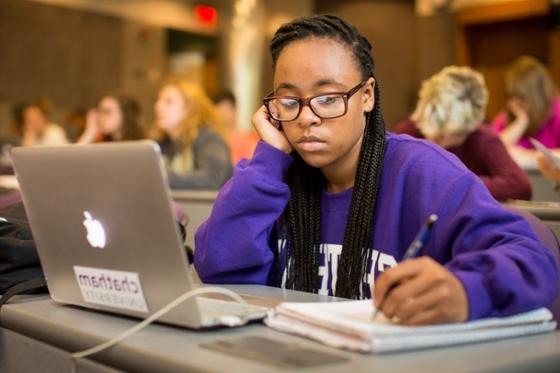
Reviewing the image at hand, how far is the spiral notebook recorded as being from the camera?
86 centimetres

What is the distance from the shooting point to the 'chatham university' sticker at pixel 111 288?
1.03 meters

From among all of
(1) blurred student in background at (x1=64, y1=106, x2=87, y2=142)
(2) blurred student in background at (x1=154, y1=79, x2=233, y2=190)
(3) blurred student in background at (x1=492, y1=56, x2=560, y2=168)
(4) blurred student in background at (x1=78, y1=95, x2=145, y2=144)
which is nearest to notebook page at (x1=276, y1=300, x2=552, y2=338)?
(2) blurred student in background at (x1=154, y1=79, x2=233, y2=190)

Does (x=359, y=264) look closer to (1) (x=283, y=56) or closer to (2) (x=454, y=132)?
(1) (x=283, y=56)

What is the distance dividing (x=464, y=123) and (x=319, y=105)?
2.06 m

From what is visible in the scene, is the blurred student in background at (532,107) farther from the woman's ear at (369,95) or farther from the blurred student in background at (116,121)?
the woman's ear at (369,95)

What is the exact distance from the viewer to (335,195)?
1510mm

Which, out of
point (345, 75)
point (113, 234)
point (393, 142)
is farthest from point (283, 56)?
point (113, 234)

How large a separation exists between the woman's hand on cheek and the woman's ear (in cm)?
18

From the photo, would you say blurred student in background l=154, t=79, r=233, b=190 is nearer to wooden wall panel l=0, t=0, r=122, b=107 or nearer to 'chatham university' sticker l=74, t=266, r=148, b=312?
'chatham university' sticker l=74, t=266, r=148, b=312

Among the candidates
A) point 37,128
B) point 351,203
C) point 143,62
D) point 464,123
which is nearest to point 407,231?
point 351,203

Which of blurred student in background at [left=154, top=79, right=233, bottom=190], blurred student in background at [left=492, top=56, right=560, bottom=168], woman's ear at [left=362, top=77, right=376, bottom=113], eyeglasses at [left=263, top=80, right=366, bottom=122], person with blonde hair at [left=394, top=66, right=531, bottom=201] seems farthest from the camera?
blurred student in background at [left=492, top=56, right=560, bottom=168]

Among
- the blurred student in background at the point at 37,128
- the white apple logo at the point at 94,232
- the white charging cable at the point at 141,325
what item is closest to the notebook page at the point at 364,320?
the white charging cable at the point at 141,325

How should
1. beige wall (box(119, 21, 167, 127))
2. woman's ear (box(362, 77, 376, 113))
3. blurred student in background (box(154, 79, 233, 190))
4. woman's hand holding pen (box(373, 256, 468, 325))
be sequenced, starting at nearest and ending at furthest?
woman's hand holding pen (box(373, 256, 468, 325)) < woman's ear (box(362, 77, 376, 113)) < blurred student in background (box(154, 79, 233, 190)) < beige wall (box(119, 21, 167, 127))

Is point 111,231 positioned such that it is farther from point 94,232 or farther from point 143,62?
point 143,62
